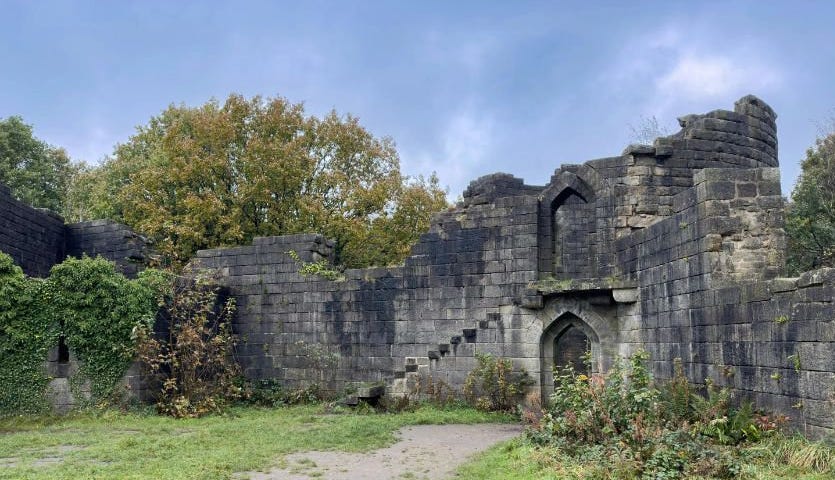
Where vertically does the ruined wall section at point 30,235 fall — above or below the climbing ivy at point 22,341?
above

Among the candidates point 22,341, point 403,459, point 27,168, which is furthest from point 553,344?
point 27,168

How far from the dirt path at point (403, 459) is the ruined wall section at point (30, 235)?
11703 mm

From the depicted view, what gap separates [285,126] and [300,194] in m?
3.10

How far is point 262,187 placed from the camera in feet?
92.6

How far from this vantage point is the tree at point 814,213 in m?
22.6

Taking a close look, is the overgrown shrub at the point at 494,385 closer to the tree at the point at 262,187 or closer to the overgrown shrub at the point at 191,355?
the overgrown shrub at the point at 191,355

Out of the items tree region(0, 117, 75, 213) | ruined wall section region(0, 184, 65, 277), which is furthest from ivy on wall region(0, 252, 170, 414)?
tree region(0, 117, 75, 213)

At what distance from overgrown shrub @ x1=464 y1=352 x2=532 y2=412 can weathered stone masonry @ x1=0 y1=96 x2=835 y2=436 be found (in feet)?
0.88

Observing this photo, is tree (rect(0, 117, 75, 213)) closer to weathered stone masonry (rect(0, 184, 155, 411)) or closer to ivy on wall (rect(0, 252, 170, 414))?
weathered stone masonry (rect(0, 184, 155, 411))

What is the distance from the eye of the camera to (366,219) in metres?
29.9

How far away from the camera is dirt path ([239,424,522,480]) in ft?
26.8

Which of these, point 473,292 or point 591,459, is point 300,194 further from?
point 591,459

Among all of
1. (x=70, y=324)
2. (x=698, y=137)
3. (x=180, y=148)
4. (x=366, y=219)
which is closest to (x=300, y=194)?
(x=366, y=219)

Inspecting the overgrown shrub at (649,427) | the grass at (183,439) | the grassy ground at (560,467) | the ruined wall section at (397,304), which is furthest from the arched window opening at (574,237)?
the grassy ground at (560,467)
